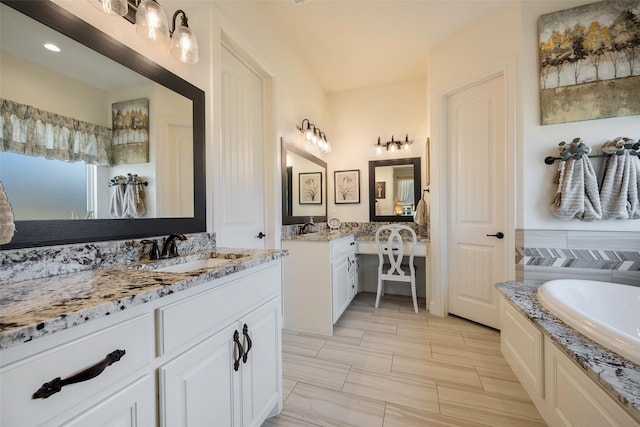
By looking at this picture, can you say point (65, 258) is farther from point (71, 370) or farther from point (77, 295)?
point (71, 370)

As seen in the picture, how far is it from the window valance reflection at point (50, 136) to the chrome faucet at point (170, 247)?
415 mm

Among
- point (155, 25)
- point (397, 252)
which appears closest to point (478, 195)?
point (397, 252)

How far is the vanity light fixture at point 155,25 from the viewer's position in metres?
1.03

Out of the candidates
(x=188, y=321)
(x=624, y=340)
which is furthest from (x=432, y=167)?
(x=188, y=321)

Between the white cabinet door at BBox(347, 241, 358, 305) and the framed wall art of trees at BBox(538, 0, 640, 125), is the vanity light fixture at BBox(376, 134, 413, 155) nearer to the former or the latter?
the white cabinet door at BBox(347, 241, 358, 305)

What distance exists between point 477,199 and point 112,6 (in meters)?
2.83

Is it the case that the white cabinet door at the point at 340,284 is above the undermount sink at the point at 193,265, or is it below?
below

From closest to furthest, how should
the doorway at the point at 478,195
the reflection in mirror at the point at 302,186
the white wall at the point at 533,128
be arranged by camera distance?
the white wall at the point at 533,128 < the doorway at the point at 478,195 < the reflection in mirror at the point at 302,186

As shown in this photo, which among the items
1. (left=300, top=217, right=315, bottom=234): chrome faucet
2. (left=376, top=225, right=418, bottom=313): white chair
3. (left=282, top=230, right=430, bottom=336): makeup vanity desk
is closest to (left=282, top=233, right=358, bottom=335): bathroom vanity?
(left=282, top=230, right=430, bottom=336): makeup vanity desk

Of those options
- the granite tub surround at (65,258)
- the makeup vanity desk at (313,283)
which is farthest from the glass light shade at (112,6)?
the makeup vanity desk at (313,283)

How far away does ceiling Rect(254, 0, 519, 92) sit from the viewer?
2.15m

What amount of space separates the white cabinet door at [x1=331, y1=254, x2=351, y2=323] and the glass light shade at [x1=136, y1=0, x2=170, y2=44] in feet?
6.34

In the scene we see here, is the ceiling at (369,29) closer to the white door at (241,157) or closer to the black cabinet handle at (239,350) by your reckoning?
the white door at (241,157)

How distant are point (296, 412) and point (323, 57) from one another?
3270 millimetres
